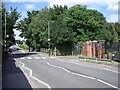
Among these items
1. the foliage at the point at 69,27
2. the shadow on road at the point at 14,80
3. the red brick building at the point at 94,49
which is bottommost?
the shadow on road at the point at 14,80

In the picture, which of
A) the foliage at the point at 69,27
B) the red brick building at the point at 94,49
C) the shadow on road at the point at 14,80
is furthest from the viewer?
the foliage at the point at 69,27

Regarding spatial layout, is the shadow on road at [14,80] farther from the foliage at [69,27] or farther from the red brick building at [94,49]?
the foliage at [69,27]

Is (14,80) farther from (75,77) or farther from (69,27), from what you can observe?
(69,27)

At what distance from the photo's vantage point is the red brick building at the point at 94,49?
4641cm

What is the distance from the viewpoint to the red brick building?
46406 millimetres

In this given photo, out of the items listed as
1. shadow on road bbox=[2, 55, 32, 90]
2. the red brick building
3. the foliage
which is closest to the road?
shadow on road bbox=[2, 55, 32, 90]

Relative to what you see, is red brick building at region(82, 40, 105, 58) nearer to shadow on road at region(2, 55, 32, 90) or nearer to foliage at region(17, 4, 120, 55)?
foliage at region(17, 4, 120, 55)

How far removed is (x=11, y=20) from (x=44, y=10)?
96.3ft

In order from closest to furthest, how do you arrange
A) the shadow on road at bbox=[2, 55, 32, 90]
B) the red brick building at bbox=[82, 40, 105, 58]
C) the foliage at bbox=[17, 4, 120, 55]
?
the shadow on road at bbox=[2, 55, 32, 90] → the red brick building at bbox=[82, 40, 105, 58] → the foliage at bbox=[17, 4, 120, 55]

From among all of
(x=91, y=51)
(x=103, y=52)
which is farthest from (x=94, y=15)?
(x=103, y=52)

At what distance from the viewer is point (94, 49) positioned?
50938mm

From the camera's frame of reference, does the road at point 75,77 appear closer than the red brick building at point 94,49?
Yes

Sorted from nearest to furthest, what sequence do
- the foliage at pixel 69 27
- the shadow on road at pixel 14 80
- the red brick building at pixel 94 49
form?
the shadow on road at pixel 14 80 → the red brick building at pixel 94 49 → the foliage at pixel 69 27

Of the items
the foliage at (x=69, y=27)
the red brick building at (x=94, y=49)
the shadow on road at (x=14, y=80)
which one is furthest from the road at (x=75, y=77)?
the foliage at (x=69, y=27)
